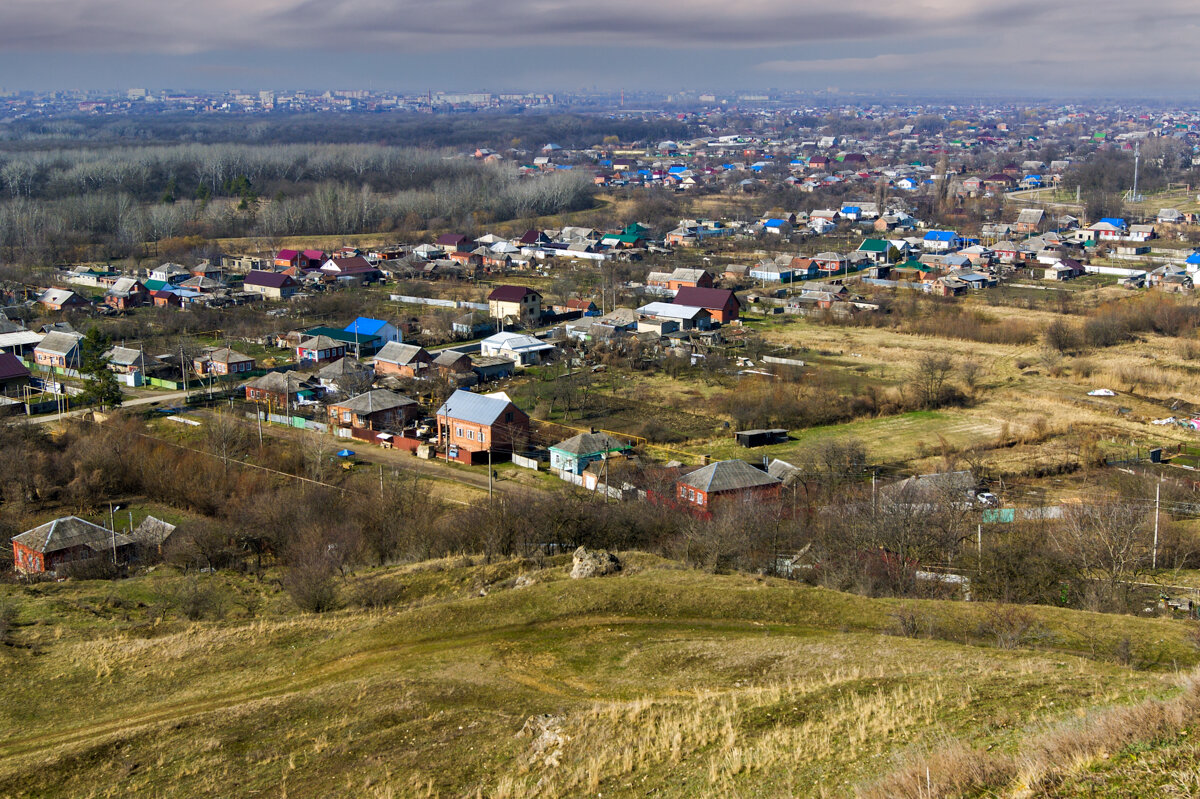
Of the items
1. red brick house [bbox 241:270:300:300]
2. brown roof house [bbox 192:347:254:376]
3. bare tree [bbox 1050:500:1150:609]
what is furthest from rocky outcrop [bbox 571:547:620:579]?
red brick house [bbox 241:270:300:300]

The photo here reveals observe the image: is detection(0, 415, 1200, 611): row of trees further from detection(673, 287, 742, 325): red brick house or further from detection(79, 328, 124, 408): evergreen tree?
detection(673, 287, 742, 325): red brick house

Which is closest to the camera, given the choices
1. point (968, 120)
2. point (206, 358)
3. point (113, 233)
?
point (206, 358)

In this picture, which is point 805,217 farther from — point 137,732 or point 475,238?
point 137,732

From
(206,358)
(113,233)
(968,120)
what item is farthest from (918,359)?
(968,120)

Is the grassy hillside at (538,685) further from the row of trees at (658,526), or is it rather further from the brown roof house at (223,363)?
the brown roof house at (223,363)

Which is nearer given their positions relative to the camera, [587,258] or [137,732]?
[137,732]

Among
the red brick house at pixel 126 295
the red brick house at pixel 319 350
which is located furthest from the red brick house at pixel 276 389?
the red brick house at pixel 126 295

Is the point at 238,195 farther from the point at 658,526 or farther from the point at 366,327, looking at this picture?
the point at 658,526
